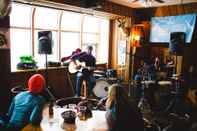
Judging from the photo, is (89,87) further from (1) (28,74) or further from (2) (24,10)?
(2) (24,10)

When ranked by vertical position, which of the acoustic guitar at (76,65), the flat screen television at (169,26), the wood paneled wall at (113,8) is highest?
the wood paneled wall at (113,8)

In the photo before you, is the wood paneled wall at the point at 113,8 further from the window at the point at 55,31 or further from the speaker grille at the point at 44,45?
the speaker grille at the point at 44,45

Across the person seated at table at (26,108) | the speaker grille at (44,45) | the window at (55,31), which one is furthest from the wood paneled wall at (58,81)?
the person seated at table at (26,108)

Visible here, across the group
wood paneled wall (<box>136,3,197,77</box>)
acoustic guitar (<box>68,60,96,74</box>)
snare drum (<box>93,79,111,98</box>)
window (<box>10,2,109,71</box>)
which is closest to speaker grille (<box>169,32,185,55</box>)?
wood paneled wall (<box>136,3,197,77</box>)

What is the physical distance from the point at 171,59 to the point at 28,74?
4565 millimetres

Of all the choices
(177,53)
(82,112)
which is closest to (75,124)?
(82,112)

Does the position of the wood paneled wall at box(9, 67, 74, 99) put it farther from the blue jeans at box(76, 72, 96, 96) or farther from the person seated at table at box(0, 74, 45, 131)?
the person seated at table at box(0, 74, 45, 131)

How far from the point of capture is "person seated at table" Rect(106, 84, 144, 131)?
2318mm

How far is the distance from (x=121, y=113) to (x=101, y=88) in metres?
3.91

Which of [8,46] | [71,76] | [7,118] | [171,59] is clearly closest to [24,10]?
[8,46]

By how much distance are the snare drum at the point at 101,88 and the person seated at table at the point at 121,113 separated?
368 cm

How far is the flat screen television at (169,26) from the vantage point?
654 centimetres

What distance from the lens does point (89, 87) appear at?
5.94 metres

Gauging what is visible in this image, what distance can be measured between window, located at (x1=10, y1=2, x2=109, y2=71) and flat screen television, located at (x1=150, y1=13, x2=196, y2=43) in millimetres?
1714
